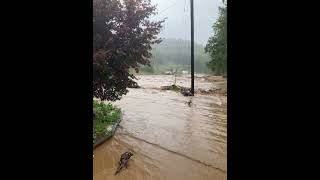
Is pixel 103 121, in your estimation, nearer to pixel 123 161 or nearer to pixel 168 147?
pixel 168 147

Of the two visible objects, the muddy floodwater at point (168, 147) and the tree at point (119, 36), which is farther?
the tree at point (119, 36)

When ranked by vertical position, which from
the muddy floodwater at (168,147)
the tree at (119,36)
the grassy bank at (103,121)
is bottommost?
the muddy floodwater at (168,147)

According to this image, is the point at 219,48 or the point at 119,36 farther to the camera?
the point at 219,48

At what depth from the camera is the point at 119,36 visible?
23.3ft

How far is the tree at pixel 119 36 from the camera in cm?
698

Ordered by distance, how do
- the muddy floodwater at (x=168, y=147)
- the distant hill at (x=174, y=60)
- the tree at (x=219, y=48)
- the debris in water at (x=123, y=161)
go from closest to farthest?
the muddy floodwater at (x=168, y=147) → the debris in water at (x=123, y=161) → the tree at (x=219, y=48) → the distant hill at (x=174, y=60)

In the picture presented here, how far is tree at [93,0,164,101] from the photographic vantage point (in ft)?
22.9

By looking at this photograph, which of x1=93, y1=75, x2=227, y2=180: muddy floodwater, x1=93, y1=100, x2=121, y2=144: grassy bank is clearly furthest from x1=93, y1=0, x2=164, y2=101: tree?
x1=93, y1=75, x2=227, y2=180: muddy floodwater

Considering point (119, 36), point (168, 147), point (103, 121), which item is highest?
point (119, 36)

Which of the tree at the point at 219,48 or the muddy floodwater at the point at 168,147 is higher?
the tree at the point at 219,48

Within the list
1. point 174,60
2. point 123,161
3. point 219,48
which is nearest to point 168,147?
point 123,161

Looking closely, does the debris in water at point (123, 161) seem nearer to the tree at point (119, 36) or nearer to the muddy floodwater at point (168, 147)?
the muddy floodwater at point (168, 147)

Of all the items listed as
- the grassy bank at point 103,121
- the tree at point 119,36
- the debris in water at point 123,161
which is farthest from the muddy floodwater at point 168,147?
the tree at point 119,36
